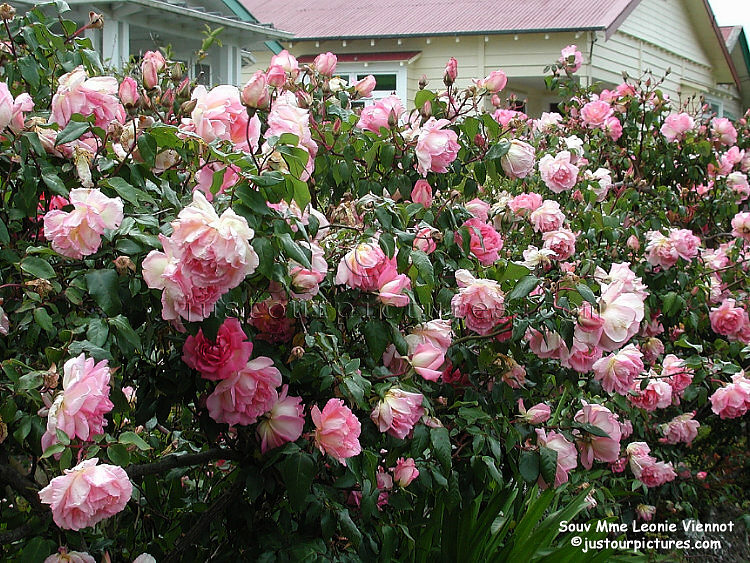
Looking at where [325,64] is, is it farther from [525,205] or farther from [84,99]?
[84,99]

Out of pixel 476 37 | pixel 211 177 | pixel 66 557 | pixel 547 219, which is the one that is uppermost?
pixel 476 37

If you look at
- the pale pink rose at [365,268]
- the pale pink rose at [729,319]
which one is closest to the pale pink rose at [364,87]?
the pale pink rose at [365,268]

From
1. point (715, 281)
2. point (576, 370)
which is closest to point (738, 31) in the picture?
point (715, 281)

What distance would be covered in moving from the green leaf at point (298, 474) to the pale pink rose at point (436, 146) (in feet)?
2.71

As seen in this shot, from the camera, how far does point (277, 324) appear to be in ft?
5.92

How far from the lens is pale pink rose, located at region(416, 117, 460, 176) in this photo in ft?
6.96

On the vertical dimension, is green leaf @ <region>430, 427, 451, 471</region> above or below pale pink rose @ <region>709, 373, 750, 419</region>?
above

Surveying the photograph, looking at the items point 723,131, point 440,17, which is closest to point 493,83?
point 723,131

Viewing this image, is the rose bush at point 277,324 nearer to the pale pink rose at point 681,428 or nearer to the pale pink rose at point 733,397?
the pale pink rose at point 733,397

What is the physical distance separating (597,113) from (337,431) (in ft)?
9.91

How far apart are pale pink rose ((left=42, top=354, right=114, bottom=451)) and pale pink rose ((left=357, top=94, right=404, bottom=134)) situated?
1158mm

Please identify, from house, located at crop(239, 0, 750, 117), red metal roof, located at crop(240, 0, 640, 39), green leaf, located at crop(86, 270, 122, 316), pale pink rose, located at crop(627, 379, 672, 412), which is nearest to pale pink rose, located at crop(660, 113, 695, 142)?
pale pink rose, located at crop(627, 379, 672, 412)

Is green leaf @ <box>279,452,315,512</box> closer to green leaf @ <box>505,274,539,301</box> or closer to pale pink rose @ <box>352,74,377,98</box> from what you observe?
green leaf @ <box>505,274,539,301</box>

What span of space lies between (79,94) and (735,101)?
1984 centimetres
